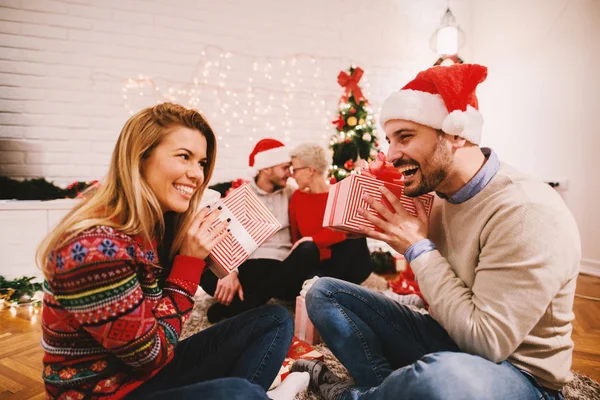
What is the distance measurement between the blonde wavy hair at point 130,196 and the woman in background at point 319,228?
4.04 feet

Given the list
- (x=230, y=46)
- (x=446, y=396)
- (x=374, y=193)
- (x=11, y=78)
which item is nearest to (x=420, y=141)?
(x=374, y=193)

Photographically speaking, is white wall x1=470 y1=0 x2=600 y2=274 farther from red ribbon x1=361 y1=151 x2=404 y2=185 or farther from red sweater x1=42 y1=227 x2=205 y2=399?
red sweater x1=42 y1=227 x2=205 y2=399

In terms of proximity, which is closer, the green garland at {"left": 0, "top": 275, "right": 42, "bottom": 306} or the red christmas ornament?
the green garland at {"left": 0, "top": 275, "right": 42, "bottom": 306}

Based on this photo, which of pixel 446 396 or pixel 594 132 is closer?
pixel 446 396

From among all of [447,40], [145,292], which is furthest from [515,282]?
[447,40]

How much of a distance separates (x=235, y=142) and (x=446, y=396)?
3148 mm

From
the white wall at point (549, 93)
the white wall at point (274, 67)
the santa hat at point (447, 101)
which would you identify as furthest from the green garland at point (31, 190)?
the white wall at point (549, 93)

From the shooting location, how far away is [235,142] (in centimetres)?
367

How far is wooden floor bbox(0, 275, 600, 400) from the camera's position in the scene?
147 cm

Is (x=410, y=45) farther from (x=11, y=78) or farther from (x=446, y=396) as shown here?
(x=446, y=396)

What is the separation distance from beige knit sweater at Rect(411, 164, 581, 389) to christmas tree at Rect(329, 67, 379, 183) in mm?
2239

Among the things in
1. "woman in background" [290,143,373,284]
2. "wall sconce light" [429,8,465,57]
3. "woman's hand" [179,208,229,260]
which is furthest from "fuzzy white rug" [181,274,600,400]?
"wall sconce light" [429,8,465,57]

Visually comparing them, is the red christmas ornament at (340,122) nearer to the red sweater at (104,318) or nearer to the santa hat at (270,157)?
the santa hat at (270,157)

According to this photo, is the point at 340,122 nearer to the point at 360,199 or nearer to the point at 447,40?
the point at 447,40
